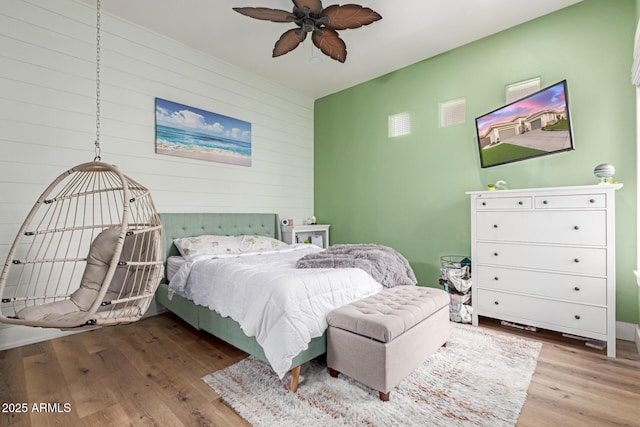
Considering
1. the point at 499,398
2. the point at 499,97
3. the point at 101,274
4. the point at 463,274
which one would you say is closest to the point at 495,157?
the point at 499,97

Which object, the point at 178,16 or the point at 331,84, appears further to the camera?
the point at 331,84

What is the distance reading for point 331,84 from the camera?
4.68 m

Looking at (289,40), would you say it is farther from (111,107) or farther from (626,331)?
(626,331)

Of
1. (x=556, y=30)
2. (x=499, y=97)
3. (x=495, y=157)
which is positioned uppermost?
(x=556, y=30)

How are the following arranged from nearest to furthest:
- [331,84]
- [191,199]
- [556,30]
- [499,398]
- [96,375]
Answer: [499,398], [96,375], [556,30], [191,199], [331,84]

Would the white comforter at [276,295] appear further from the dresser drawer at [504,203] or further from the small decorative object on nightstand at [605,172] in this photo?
the small decorative object on nightstand at [605,172]

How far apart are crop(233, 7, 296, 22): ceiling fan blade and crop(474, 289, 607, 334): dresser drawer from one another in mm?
3077

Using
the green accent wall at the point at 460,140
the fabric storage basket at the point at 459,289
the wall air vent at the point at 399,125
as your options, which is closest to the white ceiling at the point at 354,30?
the green accent wall at the point at 460,140

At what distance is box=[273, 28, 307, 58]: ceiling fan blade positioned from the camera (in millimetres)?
2793

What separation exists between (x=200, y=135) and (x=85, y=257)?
1790mm

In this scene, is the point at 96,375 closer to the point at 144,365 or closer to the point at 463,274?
the point at 144,365

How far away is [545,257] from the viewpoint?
8.84ft

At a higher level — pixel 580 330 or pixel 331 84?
pixel 331 84

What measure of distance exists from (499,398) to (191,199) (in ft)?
11.4
